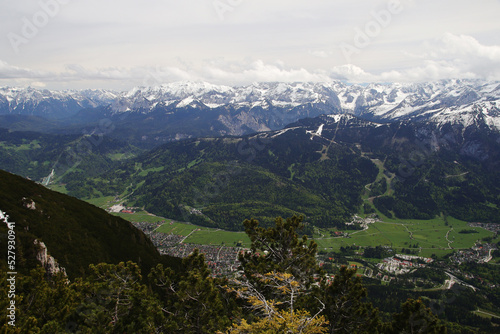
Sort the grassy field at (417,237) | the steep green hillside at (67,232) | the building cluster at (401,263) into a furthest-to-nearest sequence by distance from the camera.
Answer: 1. the grassy field at (417,237)
2. the building cluster at (401,263)
3. the steep green hillside at (67,232)

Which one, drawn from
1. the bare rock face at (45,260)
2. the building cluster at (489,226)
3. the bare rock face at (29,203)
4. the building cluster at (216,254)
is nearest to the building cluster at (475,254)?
the building cluster at (489,226)

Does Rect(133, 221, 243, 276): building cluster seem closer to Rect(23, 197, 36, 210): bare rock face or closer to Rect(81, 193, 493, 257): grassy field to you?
Rect(81, 193, 493, 257): grassy field

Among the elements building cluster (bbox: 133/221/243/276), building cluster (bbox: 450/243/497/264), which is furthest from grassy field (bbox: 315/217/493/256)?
building cluster (bbox: 133/221/243/276)

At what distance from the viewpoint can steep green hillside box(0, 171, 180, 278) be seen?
41738mm

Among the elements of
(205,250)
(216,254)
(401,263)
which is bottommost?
(401,263)

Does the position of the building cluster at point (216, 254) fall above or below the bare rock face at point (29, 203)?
below

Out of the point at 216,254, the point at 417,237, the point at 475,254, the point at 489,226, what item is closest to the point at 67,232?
the point at 216,254

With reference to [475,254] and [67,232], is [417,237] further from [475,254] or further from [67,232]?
[67,232]

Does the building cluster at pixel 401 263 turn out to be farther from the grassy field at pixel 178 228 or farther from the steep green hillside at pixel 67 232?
the steep green hillside at pixel 67 232

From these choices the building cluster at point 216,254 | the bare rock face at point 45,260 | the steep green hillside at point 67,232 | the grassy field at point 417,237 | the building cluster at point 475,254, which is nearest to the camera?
the bare rock face at point 45,260

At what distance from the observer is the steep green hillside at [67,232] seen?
1643 inches

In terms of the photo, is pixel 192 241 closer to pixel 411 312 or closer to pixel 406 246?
pixel 406 246

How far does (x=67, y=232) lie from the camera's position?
50.4m

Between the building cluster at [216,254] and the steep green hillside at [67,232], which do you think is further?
the building cluster at [216,254]
